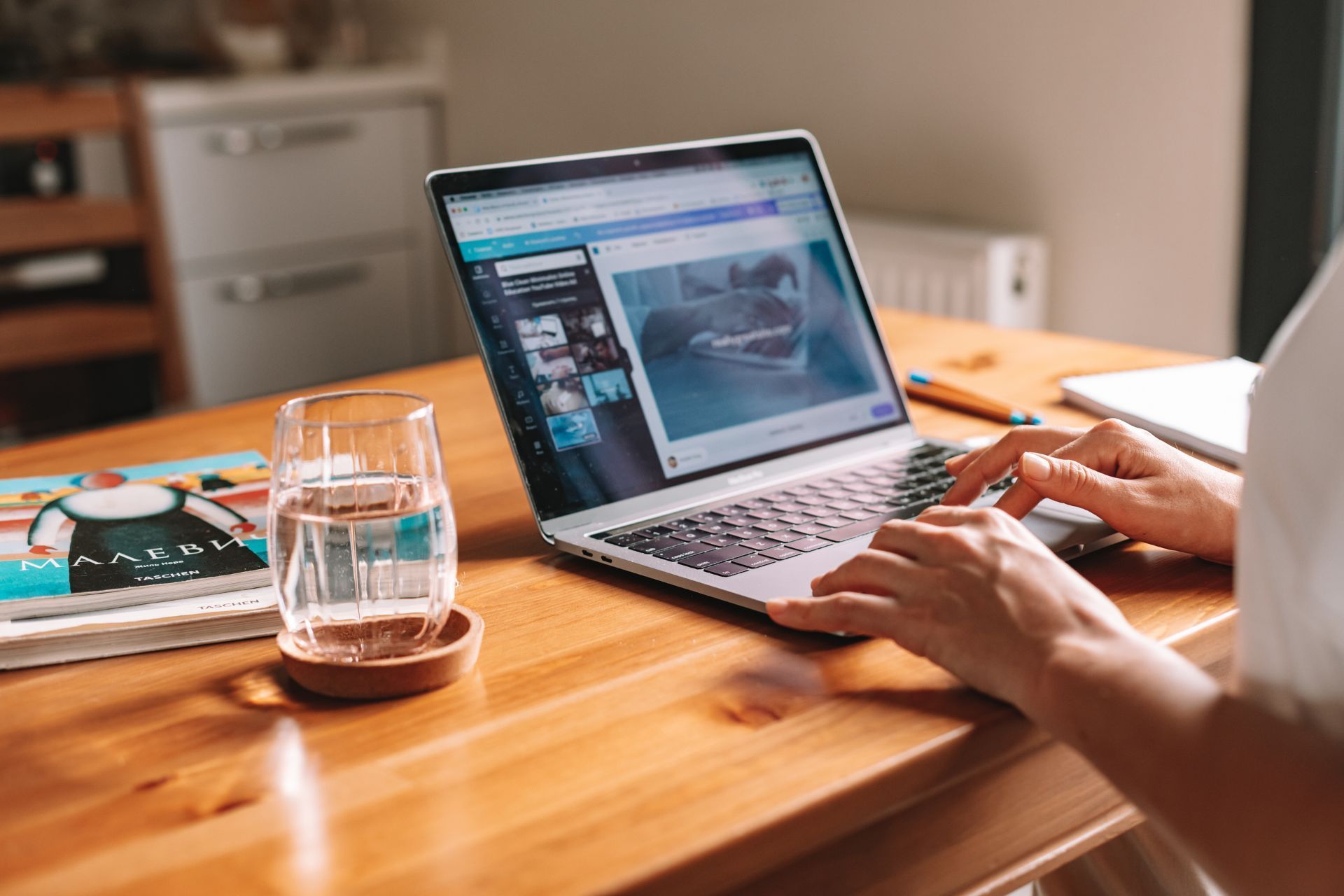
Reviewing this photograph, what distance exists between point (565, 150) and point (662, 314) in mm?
2164

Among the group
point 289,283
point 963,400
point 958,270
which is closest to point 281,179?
point 289,283

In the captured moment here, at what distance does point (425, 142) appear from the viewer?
3.30 metres

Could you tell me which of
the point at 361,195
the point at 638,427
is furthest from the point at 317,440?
the point at 361,195

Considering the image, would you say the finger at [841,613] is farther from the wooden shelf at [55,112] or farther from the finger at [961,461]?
the wooden shelf at [55,112]

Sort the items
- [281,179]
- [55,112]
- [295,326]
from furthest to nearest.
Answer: [295,326] < [281,179] < [55,112]

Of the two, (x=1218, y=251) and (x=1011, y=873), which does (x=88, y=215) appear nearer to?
(x=1218, y=251)

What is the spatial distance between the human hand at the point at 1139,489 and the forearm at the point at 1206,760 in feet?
0.62

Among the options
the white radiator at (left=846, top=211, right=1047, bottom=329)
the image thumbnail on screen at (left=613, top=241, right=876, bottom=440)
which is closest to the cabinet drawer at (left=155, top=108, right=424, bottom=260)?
the white radiator at (left=846, top=211, right=1047, bottom=329)

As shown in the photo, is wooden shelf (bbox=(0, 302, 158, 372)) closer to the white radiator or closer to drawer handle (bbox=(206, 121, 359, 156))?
drawer handle (bbox=(206, 121, 359, 156))

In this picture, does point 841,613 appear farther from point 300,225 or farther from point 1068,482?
point 300,225

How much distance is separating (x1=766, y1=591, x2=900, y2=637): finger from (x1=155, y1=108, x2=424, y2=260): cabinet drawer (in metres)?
2.59

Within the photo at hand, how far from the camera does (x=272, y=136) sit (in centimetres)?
300

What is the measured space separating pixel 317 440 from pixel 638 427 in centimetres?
30

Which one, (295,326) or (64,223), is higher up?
(64,223)
